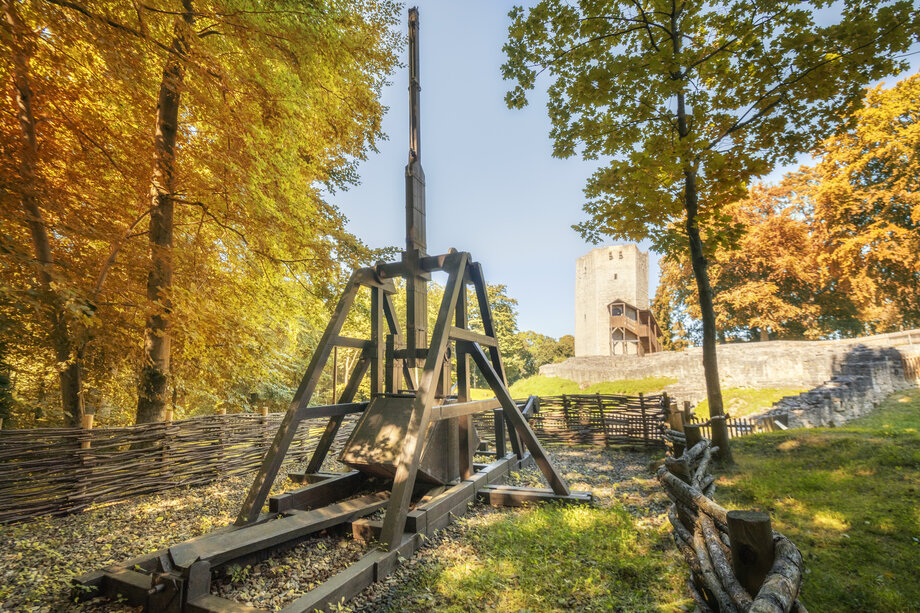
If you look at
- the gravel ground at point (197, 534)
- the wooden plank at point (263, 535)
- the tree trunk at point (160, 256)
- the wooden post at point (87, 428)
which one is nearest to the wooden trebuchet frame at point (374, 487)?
the wooden plank at point (263, 535)

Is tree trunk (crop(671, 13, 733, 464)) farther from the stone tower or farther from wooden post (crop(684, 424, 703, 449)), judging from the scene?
the stone tower

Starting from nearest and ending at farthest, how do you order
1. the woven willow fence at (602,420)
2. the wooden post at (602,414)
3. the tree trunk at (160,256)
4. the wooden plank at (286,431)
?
1. the wooden plank at (286,431)
2. the tree trunk at (160,256)
3. the woven willow fence at (602,420)
4. the wooden post at (602,414)

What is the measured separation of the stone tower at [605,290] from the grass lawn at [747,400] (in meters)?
17.9

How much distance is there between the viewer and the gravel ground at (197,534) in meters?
3.12

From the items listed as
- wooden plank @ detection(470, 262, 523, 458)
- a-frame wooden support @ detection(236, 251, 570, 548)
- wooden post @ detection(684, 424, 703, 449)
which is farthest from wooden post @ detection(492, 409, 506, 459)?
wooden post @ detection(684, 424, 703, 449)

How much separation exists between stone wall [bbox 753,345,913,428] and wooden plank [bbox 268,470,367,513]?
454 inches

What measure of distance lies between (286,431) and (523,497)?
304cm

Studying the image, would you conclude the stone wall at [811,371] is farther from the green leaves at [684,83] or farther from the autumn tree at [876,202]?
the green leaves at [684,83]

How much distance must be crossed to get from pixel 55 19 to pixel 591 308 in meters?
38.2

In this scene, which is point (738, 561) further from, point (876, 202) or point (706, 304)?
point (876, 202)

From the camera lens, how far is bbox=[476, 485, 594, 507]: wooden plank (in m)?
5.04

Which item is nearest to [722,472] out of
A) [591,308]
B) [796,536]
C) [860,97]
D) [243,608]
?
[796,536]

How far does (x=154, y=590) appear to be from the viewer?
2.56m

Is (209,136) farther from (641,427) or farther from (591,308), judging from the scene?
(591,308)
